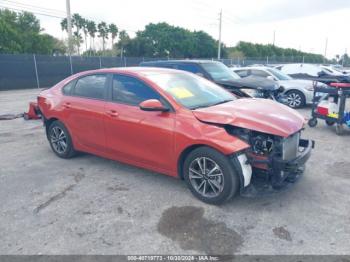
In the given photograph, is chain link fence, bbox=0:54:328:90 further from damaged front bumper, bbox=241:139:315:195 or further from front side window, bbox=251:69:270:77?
damaged front bumper, bbox=241:139:315:195

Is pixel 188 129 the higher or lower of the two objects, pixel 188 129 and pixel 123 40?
the lower

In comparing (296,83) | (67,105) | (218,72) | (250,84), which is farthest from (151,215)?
(296,83)

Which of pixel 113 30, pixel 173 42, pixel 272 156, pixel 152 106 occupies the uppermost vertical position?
pixel 113 30

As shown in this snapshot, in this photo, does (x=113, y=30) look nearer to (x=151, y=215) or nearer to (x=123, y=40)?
(x=123, y=40)

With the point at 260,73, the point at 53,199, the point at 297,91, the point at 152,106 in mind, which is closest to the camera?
the point at 152,106

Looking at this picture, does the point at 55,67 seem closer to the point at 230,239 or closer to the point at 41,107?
the point at 41,107

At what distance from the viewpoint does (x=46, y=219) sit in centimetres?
331

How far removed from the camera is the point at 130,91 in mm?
4180

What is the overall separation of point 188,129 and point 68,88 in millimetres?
2583

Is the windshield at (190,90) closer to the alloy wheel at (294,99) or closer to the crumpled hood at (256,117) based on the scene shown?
the crumpled hood at (256,117)

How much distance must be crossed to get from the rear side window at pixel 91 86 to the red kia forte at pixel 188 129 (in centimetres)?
2

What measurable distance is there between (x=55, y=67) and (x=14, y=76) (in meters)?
2.88

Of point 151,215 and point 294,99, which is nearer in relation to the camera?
point 151,215

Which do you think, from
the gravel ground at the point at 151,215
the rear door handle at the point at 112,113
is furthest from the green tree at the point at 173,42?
the gravel ground at the point at 151,215
